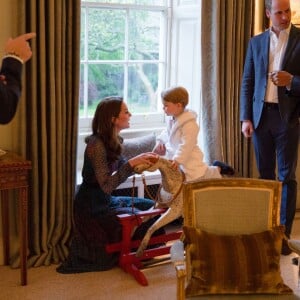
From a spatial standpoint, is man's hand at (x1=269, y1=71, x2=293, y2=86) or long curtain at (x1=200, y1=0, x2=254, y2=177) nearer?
man's hand at (x1=269, y1=71, x2=293, y2=86)

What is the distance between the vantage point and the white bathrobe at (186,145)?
129 inches

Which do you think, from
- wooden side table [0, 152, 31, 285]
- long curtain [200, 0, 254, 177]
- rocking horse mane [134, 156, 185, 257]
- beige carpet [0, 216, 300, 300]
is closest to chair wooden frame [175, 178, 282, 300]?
beige carpet [0, 216, 300, 300]

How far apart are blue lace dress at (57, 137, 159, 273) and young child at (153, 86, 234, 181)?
0.34 m

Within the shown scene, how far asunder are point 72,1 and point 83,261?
61.8 inches

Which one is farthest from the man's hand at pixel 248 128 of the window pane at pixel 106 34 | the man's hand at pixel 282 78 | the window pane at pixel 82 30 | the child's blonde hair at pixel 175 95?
the window pane at pixel 82 30

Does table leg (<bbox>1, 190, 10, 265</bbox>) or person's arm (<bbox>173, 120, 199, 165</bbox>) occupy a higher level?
person's arm (<bbox>173, 120, 199, 165</bbox>)

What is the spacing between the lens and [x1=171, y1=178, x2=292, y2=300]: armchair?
7.25ft

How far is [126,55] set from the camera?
3.98m

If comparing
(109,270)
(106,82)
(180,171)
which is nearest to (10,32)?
(106,82)

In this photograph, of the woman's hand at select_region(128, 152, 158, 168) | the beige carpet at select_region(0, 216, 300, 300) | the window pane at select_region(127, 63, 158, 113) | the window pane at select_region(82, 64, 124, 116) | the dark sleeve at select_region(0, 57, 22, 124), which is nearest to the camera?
the dark sleeve at select_region(0, 57, 22, 124)

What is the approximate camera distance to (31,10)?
10.0 feet

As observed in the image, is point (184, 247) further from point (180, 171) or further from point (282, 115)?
point (282, 115)

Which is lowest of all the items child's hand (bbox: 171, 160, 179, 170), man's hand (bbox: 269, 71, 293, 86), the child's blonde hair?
child's hand (bbox: 171, 160, 179, 170)

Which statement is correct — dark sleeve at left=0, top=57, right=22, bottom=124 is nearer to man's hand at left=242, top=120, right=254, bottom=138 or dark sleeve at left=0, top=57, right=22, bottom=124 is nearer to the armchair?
the armchair
